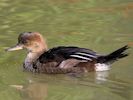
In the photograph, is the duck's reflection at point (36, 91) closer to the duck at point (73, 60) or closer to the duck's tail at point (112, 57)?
the duck at point (73, 60)

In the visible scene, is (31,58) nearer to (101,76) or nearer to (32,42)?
(32,42)

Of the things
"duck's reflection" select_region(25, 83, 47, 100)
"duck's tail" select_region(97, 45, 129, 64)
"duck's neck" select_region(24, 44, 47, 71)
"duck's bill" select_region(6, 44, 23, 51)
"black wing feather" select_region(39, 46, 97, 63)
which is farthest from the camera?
"duck's bill" select_region(6, 44, 23, 51)

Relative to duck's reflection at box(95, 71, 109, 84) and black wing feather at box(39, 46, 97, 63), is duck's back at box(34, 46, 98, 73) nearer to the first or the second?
black wing feather at box(39, 46, 97, 63)

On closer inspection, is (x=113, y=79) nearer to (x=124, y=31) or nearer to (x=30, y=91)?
(x=30, y=91)

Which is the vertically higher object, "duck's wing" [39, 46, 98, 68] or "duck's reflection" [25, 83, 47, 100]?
"duck's wing" [39, 46, 98, 68]

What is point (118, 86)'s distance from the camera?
439 inches

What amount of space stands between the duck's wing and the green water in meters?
0.29

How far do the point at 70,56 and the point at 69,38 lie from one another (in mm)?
2298

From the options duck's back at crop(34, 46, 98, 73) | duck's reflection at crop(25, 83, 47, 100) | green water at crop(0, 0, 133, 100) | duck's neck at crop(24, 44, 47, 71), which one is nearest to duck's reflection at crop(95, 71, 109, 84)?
green water at crop(0, 0, 133, 100)

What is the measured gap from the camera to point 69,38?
561 inches

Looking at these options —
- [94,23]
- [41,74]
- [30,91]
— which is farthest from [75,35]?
[30,91]

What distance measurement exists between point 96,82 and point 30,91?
48.2 inches

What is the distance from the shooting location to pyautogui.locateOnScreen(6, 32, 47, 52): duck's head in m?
12.8

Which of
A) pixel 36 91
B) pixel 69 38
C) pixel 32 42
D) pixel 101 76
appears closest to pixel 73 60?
pixel 101 76
